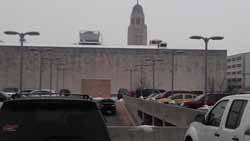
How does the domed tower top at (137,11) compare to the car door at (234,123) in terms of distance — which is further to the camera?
the domed tower top at (137,11)

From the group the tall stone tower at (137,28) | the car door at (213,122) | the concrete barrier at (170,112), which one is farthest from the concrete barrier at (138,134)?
the tall stone tower at (137,28)

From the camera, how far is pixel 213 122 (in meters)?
10.4

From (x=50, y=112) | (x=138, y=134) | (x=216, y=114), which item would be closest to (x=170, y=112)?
(x=138, y=134)

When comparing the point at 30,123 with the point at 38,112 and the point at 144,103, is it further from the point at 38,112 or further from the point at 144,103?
the point at 144,103

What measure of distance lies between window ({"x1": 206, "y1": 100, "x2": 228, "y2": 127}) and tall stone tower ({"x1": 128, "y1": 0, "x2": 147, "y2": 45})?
7012 inches

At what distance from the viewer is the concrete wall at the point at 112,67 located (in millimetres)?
127875

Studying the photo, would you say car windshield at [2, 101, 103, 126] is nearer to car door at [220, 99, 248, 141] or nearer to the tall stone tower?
car door at [220, 99, 248, 141]

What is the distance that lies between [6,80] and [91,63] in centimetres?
2092

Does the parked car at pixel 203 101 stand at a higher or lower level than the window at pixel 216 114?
lower

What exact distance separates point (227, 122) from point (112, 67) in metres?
124

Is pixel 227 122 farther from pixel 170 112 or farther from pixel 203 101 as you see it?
pixel 203 101

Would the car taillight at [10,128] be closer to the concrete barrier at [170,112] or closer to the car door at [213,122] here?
the car door at [213,122]

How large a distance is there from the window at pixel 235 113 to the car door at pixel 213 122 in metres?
0.51

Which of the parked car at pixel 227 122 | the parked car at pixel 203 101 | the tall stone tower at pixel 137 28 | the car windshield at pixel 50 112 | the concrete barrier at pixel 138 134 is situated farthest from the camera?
the tall stone tower at pixel 137 28
